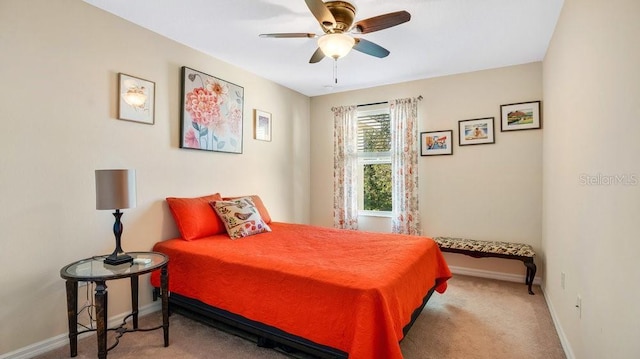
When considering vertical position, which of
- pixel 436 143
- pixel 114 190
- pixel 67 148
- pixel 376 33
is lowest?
pixel 114 190

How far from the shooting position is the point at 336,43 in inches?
86.4

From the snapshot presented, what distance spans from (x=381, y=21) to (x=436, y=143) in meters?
2.38

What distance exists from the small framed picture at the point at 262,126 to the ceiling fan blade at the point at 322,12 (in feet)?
7.09

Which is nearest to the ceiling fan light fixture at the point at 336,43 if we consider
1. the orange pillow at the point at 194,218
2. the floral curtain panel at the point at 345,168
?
the orange pillow at the point at 194,218

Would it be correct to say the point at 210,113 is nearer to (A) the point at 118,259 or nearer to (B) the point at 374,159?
(A) the point at 118,259

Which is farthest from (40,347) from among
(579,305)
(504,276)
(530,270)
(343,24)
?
(504,276)

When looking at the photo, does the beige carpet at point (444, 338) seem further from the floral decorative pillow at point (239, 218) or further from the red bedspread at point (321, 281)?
the floral decorative pillow at point (239, 218)

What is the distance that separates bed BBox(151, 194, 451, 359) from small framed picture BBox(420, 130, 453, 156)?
65.3 inches

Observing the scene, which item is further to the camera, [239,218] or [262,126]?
[262,126]

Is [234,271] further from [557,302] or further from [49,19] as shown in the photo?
[557,302]

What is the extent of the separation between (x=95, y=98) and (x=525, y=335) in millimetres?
3904

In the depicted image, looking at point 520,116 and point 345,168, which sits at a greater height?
point 520,116

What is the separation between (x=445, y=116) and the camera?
406 centimetres

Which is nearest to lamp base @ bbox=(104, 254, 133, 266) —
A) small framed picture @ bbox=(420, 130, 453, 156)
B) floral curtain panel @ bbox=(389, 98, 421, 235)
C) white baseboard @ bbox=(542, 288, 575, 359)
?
white baseboard @ bbox=(542, 288, 575, 359)
